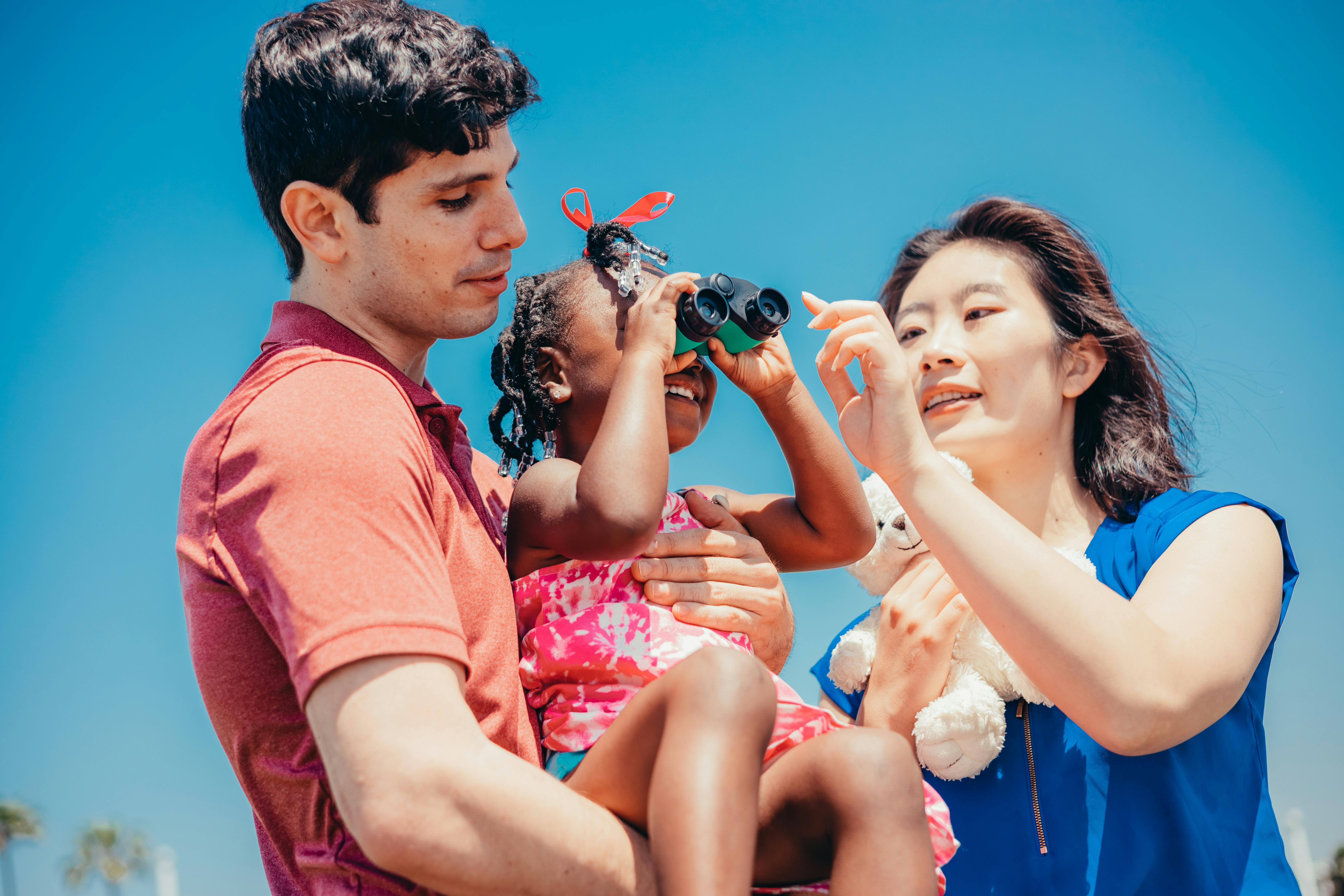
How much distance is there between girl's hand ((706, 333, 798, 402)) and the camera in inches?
115

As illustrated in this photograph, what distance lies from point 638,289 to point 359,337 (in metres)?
0.88

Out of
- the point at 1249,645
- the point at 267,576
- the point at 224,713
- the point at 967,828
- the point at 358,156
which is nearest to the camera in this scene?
the point at 267,576

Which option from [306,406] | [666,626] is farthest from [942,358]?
[306,406]

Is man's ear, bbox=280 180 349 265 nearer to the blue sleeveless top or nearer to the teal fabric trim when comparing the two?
the teal fabric trim

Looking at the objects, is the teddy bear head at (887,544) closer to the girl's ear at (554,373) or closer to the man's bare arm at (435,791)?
the girl's ear at (554,373)

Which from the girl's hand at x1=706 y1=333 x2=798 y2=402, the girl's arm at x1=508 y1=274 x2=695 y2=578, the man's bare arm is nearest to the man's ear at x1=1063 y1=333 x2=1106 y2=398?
the girl's hand at x1=706 y1=333 x2=798 y2=402

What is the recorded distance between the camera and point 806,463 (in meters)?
3.00

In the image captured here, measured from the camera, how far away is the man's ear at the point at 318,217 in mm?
2377

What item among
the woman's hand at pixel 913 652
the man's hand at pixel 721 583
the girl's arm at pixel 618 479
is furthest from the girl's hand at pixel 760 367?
the woman's hand at pixel 913 652

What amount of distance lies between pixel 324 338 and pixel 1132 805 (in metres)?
2.44

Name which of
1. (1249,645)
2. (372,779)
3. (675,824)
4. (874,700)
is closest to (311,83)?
(372,779)

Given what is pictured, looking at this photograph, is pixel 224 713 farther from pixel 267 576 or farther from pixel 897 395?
pixel 897 395

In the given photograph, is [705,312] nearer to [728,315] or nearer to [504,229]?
[728,315]

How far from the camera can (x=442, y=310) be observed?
8.00 ft
